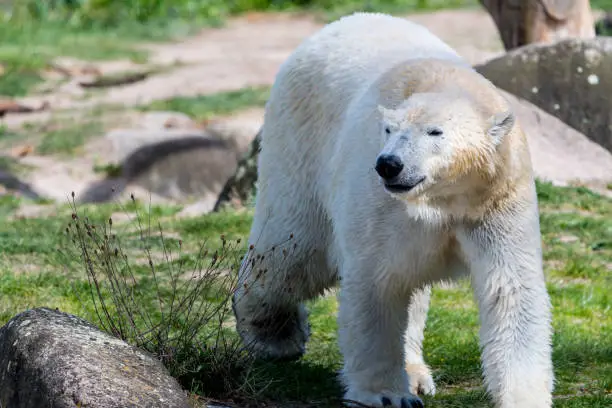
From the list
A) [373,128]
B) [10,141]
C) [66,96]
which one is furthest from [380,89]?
[66,96]

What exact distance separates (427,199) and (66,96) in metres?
12.6

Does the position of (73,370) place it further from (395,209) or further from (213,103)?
(213,103)

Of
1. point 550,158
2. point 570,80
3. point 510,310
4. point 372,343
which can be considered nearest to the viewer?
point 510,310

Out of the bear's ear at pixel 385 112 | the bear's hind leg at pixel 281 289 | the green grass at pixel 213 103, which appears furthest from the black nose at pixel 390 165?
the green grass at pixel 213 103

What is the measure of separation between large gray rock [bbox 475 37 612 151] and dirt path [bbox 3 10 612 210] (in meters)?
4.12

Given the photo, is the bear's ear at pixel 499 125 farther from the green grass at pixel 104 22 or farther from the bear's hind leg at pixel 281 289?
the green grass at pixel 104 22

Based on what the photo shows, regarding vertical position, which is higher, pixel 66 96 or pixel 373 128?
pixel 373 128

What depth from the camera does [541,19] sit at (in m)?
10.8

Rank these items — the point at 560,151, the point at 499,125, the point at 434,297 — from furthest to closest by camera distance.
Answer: the point at 560,151 → the point at 434,297 → the point at 499,125

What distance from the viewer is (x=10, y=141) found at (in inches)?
521

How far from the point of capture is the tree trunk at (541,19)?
35.5ft

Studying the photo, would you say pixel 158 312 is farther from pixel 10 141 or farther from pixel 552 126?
pixel 10 141

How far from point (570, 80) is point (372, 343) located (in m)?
6.00

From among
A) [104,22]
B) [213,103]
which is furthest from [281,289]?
[104,22]
